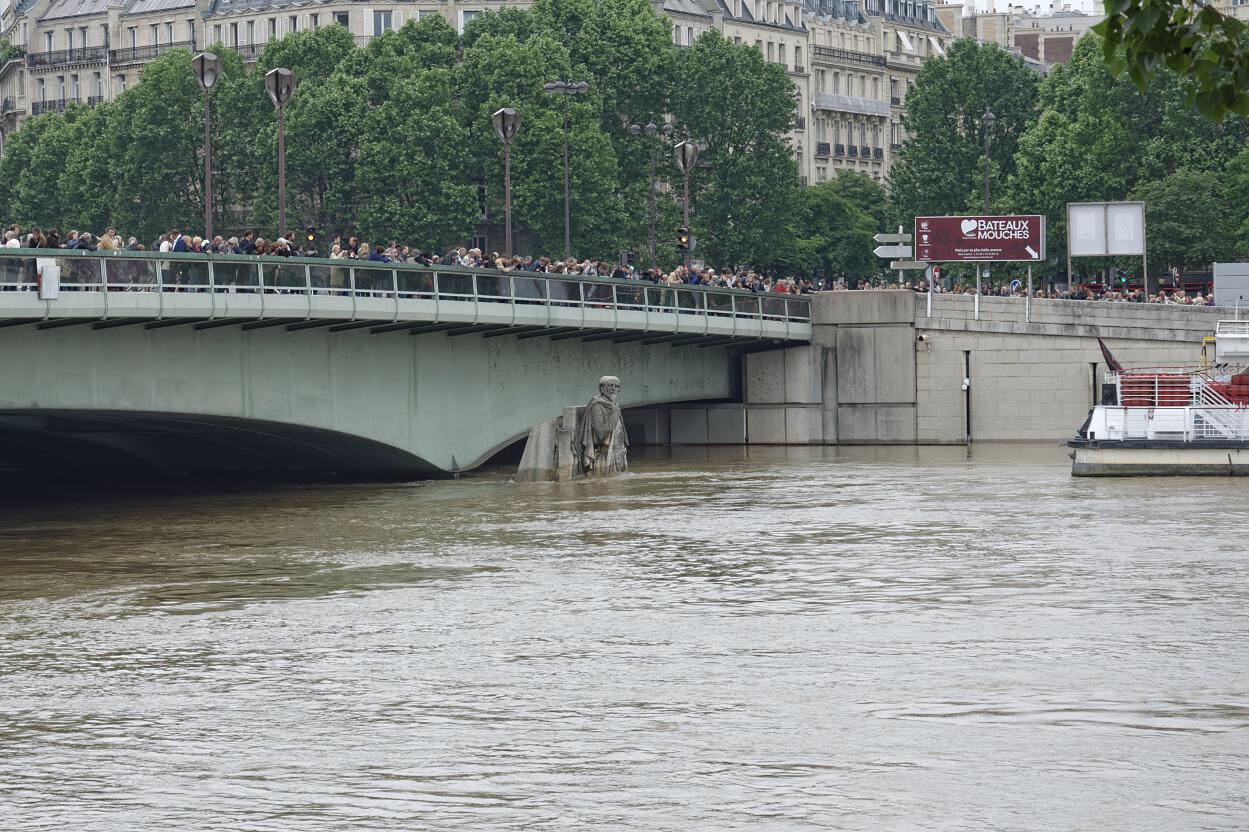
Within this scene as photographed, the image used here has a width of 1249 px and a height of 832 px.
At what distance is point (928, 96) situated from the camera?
115938 mm

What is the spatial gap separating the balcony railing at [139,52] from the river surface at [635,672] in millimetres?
101156

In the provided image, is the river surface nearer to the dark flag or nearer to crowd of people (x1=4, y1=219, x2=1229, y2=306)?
crowd of people (x1=4, y1=219, x2=1229, y2=306)

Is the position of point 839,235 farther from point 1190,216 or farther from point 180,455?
point 180,455

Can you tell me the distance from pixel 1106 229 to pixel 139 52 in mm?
82574

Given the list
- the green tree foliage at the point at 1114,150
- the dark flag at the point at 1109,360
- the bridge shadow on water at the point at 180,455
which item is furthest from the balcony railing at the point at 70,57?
the dark flag at the point at 1109,360

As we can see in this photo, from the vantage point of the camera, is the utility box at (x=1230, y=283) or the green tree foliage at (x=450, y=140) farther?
the green tree foliage at (x=450, y=140)

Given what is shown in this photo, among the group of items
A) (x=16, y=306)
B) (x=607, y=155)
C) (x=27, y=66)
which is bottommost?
(x=16, y=306)

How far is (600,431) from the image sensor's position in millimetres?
55406

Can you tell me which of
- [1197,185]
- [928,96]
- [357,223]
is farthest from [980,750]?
[928,96]

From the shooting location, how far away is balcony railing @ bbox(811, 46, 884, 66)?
158 m

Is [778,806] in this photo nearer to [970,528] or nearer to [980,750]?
[980,750]

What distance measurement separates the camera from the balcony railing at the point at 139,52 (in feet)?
465

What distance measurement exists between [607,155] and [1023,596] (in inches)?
2825

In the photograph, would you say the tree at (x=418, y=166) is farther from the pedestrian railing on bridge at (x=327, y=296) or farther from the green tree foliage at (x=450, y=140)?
the pedestrian railing on bridge at (x=327, y=296)
